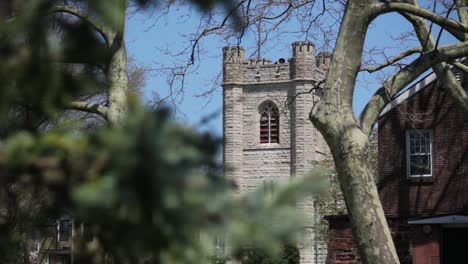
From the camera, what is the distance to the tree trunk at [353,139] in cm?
1353

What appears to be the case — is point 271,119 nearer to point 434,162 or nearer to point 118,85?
point 434,162

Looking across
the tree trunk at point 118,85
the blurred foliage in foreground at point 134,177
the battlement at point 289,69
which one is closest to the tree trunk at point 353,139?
the tree trunk at point 118,85

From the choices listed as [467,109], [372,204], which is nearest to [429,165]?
[467,109]

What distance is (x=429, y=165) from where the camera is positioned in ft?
108

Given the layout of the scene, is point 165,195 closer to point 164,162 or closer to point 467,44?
point 164,162

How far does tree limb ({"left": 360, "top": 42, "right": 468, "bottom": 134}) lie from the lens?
15.6 metres

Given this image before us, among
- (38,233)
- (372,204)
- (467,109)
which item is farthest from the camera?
(467,109)

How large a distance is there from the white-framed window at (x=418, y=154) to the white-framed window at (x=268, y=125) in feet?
169

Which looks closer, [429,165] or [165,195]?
[165,195]

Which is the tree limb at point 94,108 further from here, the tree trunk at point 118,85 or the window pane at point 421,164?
the window pane at point 421,164

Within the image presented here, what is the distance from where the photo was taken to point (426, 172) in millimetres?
32938

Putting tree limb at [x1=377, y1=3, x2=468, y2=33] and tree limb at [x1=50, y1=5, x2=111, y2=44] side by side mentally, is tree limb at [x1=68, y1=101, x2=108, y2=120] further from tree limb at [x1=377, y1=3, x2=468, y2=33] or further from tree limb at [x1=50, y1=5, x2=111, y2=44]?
tree limb at [x1=50, y1=5, x2=111, y2=44]

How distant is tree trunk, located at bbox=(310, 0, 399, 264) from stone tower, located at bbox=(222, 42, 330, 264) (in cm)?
6690

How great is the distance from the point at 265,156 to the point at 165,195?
81.8m
